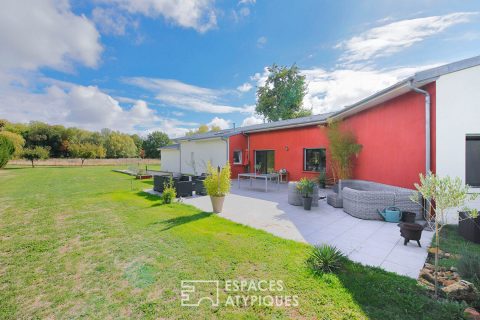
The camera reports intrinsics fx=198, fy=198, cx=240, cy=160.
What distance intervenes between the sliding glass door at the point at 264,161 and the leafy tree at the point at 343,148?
478 centimetres

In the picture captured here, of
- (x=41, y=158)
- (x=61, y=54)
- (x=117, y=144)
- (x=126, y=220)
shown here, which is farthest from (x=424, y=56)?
(x=117, y=144)

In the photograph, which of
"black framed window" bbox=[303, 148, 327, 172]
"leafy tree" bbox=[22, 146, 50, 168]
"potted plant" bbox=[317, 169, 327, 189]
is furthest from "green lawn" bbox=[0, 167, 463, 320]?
"leafy tree" bbox=[22, 146, 50, 168]

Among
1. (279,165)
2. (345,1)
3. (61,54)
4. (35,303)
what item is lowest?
(35,303)

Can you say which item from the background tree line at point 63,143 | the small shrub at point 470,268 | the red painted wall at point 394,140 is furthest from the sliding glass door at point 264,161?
the background tree line at point 63,143

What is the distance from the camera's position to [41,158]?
100ft

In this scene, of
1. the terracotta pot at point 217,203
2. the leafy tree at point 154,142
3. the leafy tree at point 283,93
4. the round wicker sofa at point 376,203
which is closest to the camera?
the round wicker sofa at point 376,203

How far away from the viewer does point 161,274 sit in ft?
10.1

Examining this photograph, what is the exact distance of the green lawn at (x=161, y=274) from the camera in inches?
90.8

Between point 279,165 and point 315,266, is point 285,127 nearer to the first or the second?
point 279,165

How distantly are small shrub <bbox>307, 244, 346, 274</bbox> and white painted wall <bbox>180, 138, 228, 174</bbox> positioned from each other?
11.4 meters

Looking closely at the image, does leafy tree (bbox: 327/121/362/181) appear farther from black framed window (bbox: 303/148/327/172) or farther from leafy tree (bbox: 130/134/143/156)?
leafy tree (bbox: 130/134/143/156)

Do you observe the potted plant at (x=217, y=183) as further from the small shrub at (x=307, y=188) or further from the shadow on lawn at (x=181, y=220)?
the small shrub at (x=307, y=188)

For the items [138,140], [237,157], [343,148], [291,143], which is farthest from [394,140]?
[138,140]

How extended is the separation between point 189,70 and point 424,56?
13.1 meters
